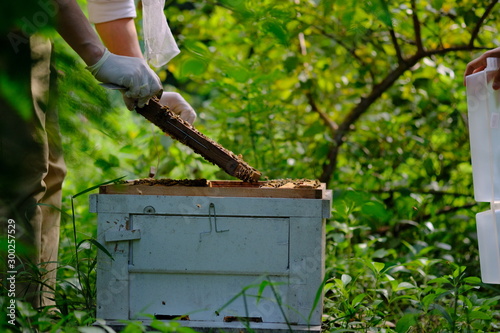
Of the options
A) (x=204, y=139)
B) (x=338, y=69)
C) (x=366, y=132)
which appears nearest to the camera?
(x=204, y=139)

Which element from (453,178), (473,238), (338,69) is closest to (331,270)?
(473,238)

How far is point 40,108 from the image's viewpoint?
1.12 meters

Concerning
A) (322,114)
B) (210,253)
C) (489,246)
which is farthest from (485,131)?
(322,114)

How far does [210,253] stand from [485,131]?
98cm

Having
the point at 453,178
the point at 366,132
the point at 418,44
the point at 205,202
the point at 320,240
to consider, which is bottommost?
the point at 320,240

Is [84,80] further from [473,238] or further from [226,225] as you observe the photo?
[473,238]

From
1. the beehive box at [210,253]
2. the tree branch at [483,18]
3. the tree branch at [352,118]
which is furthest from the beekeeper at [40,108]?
the tree branch at [483,18]

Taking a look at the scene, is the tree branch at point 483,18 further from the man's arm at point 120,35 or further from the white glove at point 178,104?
the man's arm at point 120,35

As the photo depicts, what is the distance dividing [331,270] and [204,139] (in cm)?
119

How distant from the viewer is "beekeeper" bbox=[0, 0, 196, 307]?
877 millimetres

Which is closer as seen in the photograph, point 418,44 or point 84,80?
point 84,80

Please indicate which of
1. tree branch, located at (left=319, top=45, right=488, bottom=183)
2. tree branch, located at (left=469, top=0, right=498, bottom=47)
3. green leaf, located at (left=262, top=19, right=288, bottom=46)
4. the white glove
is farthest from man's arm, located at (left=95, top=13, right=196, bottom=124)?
tree branch, located at (left=469, top=0, right=498, bottom=47)

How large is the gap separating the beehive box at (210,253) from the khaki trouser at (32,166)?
279mm

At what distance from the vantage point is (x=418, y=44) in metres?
3.53
